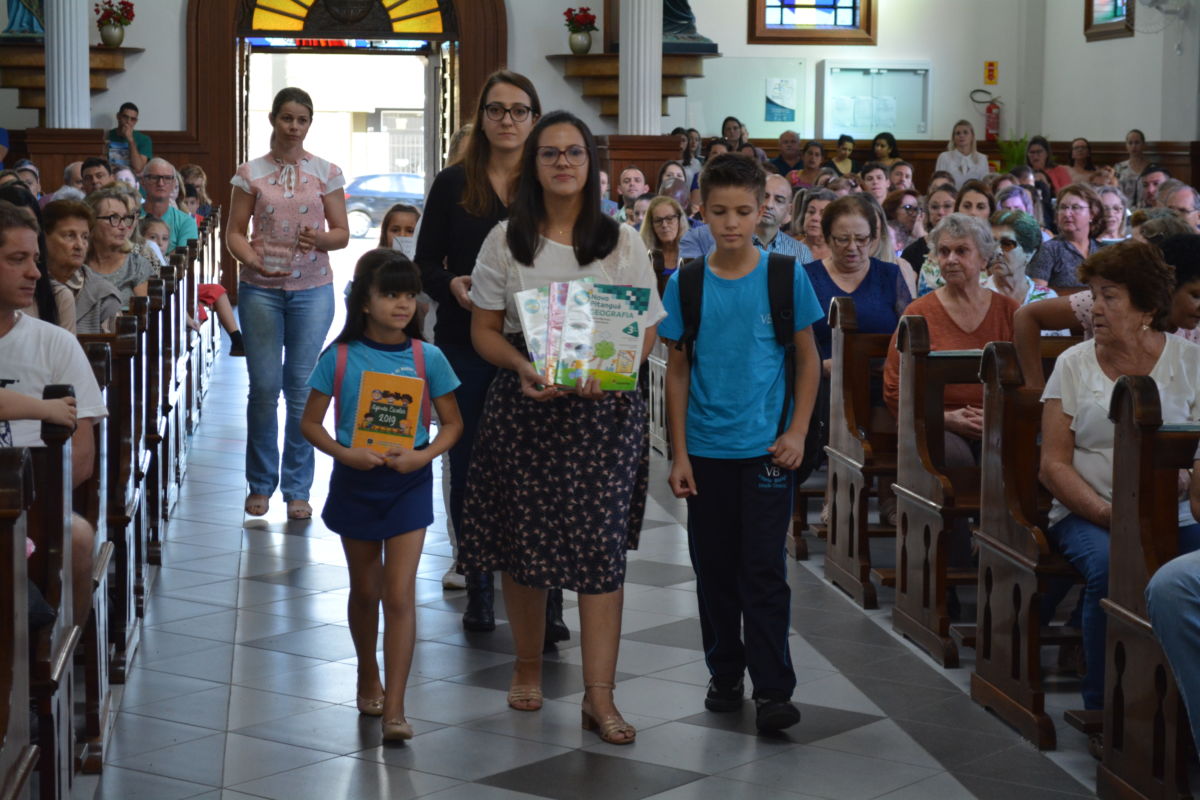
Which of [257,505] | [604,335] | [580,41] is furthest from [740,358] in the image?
[580,41]

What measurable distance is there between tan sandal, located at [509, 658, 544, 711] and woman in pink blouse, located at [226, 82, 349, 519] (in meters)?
2.71

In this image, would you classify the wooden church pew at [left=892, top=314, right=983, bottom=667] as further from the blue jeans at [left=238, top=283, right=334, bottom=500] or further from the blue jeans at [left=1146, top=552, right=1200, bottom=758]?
the blue jeans at [left=238, top=283, right=334, bottom=500]

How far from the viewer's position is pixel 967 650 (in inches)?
197

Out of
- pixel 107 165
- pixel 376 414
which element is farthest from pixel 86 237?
pixel 107 165

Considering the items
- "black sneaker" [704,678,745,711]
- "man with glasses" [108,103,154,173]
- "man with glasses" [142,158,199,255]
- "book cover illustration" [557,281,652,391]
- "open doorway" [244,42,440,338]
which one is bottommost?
"black sneaker" [704,678,745,711]

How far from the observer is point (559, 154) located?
393 centimetres

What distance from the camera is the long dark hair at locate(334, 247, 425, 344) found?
4.05 m

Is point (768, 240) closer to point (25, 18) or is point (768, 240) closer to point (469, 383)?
point (469, 383)

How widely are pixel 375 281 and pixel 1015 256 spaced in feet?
14.7

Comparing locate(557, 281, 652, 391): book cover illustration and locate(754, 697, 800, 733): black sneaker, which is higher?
locate(557, 281, 652, 391): book cover illustration

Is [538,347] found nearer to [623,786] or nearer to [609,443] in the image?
[609,443]

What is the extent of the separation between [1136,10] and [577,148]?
14.0 m

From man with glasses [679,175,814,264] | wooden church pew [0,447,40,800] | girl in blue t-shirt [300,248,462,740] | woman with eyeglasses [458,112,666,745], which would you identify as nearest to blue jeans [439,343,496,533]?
girl in blue t-shirt [300,248,462,740]

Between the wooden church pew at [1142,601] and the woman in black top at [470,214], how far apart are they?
1.88 meters
